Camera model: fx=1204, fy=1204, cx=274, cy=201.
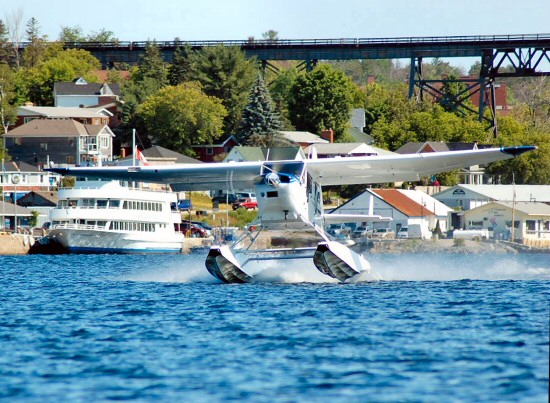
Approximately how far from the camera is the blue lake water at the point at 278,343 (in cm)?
1189

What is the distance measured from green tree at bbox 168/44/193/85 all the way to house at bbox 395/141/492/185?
1779cm

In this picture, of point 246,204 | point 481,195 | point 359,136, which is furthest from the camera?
point 359,136

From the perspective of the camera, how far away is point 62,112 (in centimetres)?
8300

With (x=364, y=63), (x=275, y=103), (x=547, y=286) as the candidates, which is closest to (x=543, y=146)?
(x=275, y=103)

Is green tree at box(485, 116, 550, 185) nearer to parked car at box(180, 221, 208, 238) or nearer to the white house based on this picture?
the white house

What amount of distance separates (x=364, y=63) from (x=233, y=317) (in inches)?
6405

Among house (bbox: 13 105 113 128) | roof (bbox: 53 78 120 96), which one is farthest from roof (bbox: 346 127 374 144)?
roof (bbox: 53 78 120 96)

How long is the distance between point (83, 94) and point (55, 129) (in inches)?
449

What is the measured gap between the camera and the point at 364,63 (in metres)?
178

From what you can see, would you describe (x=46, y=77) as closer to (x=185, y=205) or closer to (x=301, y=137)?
(x=301, y=137)

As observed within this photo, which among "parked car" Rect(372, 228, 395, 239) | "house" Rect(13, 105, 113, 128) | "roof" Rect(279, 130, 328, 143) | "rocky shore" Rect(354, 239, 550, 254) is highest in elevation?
"house" Rect(13, 105, 113, 128)

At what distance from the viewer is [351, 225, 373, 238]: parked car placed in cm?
5784

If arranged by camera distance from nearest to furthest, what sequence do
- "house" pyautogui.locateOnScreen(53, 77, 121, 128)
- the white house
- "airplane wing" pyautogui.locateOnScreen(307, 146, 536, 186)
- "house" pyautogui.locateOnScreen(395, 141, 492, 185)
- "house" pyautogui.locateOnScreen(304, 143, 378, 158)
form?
"airplane wing" pyautogui.locateOnScreen(307, 146, 536, 186) < the white house < "house" pyautogui.locateOnScreen(304, 143, 378, 158) < "house" pyautogui.locateOnScreen(395, 141, 492, 185) < "house" pyautogui.locateOnScreen(53, 77, 121, 128)

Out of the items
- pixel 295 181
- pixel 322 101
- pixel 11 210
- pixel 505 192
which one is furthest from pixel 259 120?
pixel 295 181
